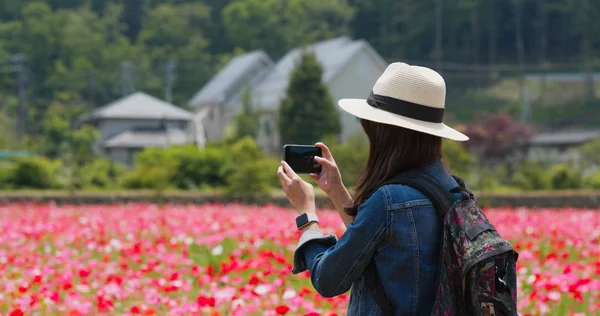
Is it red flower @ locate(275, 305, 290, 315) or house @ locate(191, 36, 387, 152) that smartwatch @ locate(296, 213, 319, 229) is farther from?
house @ locate(191, 36, 387, 152)

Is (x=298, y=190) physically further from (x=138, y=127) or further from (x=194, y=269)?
(x=138, y=127)

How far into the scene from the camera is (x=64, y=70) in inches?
2992

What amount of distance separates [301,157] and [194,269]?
261 centimetres

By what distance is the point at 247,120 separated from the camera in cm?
4531

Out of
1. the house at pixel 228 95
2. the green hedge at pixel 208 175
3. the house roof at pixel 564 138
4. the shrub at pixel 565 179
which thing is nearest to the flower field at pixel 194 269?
the green hedge at pixel 208 175

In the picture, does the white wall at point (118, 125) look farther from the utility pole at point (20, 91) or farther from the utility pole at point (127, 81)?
the utility pole at point (127, 81)

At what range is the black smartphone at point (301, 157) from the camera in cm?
262

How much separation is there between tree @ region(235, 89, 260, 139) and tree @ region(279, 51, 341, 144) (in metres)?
2.27

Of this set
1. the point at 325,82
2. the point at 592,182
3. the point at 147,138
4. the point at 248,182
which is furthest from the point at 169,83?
the point at 248,182

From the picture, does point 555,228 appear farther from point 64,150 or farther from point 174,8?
point 174,8

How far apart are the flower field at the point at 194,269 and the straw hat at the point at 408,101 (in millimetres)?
1488

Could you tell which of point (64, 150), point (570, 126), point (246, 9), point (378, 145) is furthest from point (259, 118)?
point (378, 145)

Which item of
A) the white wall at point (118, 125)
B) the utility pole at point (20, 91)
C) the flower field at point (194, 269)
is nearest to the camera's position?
the flower field at point (194, 269)

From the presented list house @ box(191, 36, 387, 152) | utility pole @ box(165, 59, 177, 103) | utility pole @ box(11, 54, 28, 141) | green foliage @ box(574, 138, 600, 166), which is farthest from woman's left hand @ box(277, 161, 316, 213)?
utility pole @ box(165, 59, 177, 103)
